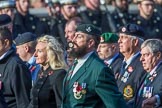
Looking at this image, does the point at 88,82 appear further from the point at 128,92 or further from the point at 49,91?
the point at 128,92

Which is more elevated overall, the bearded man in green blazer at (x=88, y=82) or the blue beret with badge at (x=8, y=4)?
the blue beret with badge at (x=8, y=4)

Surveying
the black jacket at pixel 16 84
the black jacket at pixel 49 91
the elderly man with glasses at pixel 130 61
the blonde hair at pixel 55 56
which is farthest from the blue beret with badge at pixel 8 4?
the black jacket at pixel 49 91

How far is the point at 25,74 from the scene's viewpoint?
12492mm

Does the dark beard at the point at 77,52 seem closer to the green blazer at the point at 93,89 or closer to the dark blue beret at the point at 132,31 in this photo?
the green blazer at the point at 93,89

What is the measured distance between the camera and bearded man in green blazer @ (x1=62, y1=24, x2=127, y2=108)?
1063cm

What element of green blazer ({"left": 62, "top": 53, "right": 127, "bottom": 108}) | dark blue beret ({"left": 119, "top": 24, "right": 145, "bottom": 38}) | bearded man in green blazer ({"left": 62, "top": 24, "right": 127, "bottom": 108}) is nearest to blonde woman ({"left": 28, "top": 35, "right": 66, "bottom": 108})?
bearded man in green blazer ({"left": 62, "top": 24, "right": 127, "bottom": 108})

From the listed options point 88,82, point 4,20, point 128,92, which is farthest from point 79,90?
point 4,20

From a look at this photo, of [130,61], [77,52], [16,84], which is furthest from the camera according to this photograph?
[130,61]

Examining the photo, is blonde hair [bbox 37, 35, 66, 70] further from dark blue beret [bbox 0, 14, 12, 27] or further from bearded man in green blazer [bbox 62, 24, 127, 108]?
dark blue beret [bbox 0, 14, 12, 27]

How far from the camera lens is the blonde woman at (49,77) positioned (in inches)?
469

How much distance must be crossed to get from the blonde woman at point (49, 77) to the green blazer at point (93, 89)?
0.90 m

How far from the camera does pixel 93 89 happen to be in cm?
1072

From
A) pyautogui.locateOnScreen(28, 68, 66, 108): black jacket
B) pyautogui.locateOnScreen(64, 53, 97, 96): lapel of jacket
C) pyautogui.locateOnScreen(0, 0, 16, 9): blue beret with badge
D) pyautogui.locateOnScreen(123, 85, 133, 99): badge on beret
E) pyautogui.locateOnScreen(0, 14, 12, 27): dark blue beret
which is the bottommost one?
pyautogui.locateOnScreen(123, 85, 133, 99): badge on beret

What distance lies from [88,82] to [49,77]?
4.49 feet
